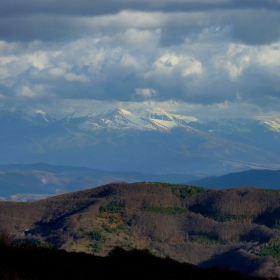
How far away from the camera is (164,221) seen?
6176 inches

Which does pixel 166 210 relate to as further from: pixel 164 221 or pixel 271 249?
pixel 271 249

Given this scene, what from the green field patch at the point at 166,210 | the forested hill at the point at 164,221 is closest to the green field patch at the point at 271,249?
the forested hill at the point at 164,221

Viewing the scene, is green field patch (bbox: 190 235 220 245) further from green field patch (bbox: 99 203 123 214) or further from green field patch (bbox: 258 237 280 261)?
green field patch (bbox: 99 203 123 214)

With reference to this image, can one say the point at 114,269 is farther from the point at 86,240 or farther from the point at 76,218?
the point at 76,218

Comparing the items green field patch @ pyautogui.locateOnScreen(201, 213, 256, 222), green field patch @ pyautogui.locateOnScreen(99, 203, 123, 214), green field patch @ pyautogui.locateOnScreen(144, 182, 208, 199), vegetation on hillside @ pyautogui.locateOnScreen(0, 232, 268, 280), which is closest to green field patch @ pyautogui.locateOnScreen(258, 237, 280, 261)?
green field patch @ pyautogui.locateOnScreen(201, 213, 256, 222)

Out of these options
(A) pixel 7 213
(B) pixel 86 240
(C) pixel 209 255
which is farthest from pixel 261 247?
(A) pixel 7 213

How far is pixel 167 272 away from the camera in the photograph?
37.4 meters

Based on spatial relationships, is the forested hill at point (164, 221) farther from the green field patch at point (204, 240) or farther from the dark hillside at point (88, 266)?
the dark hillside at point (88, 266)

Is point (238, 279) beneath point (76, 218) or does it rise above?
beneath

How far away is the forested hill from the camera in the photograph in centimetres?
13788

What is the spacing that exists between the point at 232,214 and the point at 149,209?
61.7ft

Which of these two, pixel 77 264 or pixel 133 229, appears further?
pixel 133 229

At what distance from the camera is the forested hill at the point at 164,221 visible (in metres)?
138

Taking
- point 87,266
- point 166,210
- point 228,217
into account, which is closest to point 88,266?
point 87,266
